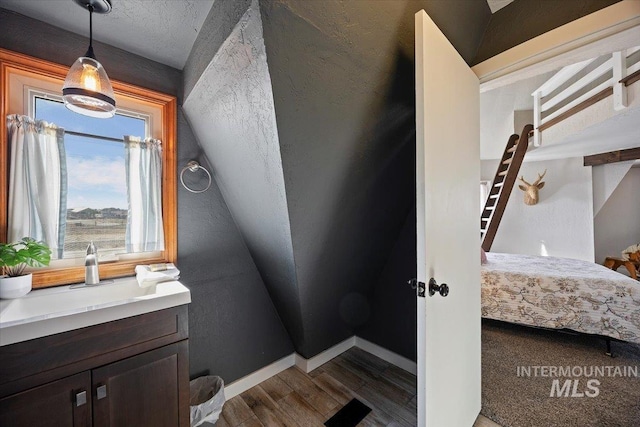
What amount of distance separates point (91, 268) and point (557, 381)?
304 centimetres

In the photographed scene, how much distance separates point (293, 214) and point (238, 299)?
3.01 ft

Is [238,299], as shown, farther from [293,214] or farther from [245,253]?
[293,214]

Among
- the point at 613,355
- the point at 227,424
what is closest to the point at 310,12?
the point at 227,424

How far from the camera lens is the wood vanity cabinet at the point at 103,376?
80 centimetres

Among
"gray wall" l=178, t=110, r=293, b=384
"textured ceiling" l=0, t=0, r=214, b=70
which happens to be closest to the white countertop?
"gray wall" l=178, t=110, r=293, b=384

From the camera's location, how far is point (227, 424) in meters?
1.42

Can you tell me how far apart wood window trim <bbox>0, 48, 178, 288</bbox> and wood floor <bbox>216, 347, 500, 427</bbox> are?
106 centimetres

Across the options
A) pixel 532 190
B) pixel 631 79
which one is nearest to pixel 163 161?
pixel 631 79

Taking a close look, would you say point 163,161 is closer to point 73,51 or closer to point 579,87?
point 73,51

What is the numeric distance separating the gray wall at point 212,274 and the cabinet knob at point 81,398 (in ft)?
2.06

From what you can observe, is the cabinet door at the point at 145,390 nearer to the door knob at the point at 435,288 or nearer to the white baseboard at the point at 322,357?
the white baseboard at the point at 322,357

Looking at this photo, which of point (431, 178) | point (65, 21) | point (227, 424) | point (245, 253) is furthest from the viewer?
point (245, 253)

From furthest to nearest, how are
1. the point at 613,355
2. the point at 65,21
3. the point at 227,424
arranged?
the point at 613,355 < the point at 227,424 < the point at 65,21

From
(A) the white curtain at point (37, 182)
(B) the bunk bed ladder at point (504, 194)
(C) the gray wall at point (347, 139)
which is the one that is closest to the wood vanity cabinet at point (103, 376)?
(A) the white curtain at point (37, 182)
